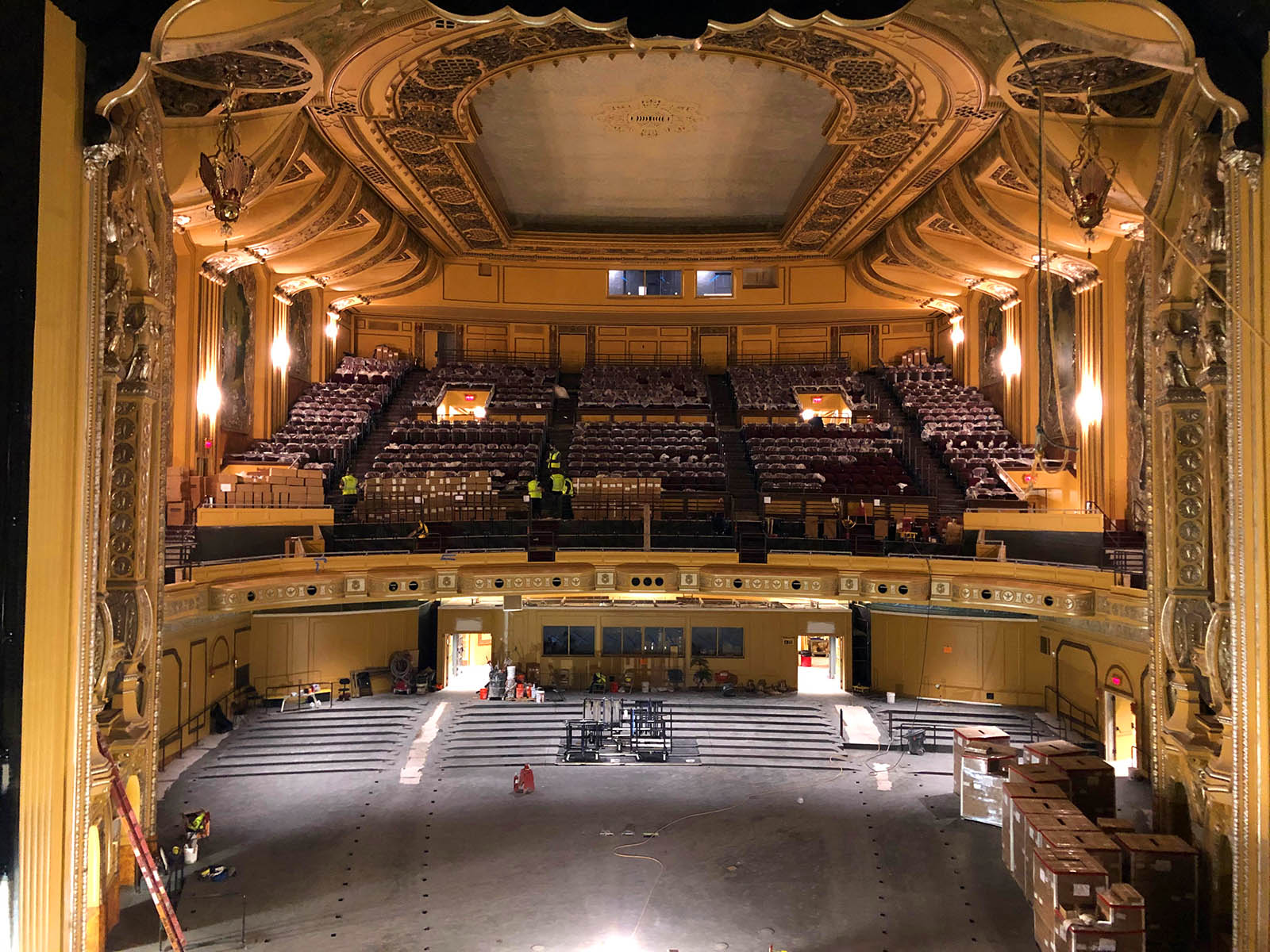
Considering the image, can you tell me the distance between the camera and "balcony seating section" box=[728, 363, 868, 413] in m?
23.4

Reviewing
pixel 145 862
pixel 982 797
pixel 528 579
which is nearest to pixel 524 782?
pixel 528 579

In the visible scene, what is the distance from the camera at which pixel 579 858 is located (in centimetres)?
1073

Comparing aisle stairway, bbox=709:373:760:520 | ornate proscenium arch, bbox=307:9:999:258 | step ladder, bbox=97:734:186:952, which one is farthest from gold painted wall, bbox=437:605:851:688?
step ladder, bbox=97:734:186:952

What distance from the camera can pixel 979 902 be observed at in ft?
31.9

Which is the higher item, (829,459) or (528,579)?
(829,459)

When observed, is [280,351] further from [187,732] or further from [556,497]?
[187,732]

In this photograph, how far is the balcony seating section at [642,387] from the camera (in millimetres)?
23562

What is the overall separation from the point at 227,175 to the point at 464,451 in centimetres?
1035

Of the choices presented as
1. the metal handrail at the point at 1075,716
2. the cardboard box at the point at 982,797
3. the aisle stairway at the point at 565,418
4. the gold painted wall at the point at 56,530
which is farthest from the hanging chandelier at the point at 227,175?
the metal handrail at the point at 1075,716

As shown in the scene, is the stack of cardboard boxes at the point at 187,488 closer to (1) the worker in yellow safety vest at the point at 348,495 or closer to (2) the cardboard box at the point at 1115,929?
(1) the worker in yellow safety vest at the point at 348,495

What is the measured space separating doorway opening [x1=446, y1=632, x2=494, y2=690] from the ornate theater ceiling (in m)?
9.37

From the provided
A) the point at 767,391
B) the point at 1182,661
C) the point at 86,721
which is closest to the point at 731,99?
the point at 767,391

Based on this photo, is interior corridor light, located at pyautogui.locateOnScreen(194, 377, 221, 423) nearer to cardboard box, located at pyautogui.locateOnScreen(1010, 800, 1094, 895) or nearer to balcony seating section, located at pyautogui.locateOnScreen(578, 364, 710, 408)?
balcony seating section, located at pyautogui.locateOnScreen(578, 364, 710, 408)

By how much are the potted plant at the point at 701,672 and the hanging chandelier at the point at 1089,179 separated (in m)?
12.7
